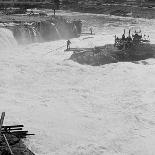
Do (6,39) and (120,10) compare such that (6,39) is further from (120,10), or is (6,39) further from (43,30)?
(120,10)

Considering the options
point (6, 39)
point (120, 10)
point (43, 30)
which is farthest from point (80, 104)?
point (120, 10)

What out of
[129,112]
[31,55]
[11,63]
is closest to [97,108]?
[129,112]

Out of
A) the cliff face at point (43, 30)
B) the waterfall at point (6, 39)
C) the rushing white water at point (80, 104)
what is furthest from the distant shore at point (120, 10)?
the rushing white water at point (80, 104)

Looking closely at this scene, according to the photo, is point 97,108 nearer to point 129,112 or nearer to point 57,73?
point 129,112

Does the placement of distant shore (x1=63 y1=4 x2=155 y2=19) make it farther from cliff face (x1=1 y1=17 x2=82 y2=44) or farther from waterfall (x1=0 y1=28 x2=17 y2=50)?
waterfall (x1=0 y1=28 x2=17 y2=50)

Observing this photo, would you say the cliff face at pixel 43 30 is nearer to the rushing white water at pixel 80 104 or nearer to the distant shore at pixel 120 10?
the rushing white water at pixel 80 104

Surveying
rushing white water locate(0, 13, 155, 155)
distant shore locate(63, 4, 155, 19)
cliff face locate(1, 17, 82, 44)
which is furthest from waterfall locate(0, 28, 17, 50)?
distant shore locate(63, 4, 155, 19)

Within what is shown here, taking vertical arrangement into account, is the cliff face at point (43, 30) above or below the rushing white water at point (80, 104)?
above
